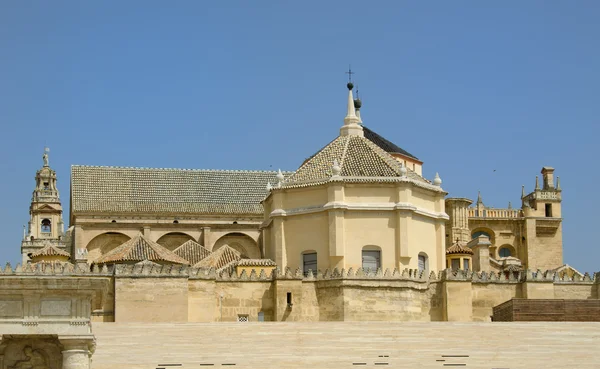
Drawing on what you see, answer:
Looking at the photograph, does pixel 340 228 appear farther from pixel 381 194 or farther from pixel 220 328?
pixel 220 328

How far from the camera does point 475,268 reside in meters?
63.7

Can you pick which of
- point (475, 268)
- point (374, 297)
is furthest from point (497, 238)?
point (374, 297)

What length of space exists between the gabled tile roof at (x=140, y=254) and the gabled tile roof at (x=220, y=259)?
33.7 inches

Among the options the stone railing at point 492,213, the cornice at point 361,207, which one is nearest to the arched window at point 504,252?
the stone railing at point 492,213

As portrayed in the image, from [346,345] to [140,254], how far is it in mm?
20401

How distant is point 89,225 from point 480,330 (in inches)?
1346

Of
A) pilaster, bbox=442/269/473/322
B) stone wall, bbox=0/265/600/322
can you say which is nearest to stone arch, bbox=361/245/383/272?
stone wall, bbox=0/265/600/322

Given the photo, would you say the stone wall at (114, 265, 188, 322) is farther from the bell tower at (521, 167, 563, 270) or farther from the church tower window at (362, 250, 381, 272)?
the bell tower at (521, 167, 563, 270)

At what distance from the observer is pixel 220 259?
53.6 metres

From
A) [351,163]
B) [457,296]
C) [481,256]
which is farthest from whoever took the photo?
[481,256]


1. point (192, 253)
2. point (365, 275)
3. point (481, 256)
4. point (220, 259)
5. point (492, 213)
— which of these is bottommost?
point (365, 275)

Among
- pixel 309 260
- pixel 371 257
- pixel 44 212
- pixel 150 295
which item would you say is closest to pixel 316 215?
pixel 309 260

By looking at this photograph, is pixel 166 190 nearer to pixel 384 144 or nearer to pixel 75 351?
pixel 384 144

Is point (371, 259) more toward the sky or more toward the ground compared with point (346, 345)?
more toward the sky
